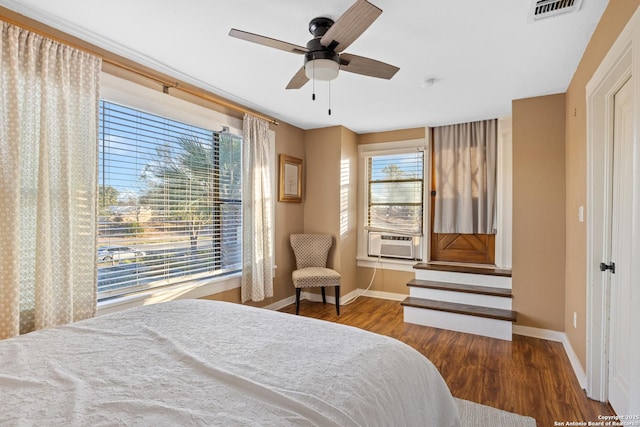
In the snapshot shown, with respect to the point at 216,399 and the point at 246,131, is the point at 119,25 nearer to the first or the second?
the point at 246,131

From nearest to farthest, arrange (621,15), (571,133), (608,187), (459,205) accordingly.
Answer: (621,15) → (608,187) → (571,133) → (459,205)

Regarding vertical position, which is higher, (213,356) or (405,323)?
(213,356)

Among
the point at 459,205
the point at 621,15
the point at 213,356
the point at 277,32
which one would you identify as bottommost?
the point at 213,356

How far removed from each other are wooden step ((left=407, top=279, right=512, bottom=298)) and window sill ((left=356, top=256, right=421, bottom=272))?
48 cm

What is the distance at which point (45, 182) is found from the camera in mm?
1948

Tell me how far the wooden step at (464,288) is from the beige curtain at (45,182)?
3.30 metres

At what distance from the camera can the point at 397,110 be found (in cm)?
374

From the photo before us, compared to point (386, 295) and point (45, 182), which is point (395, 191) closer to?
point (386, 295)

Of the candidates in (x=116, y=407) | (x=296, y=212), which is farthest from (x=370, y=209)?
(x=116, y=407)

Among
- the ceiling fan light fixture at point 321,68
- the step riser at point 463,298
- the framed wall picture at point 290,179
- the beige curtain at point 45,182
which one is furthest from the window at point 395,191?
the beige curtain at point 45,182

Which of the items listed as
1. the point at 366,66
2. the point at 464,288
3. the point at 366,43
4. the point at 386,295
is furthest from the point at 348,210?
the point at 366,66

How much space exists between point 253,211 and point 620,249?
3.05 meters

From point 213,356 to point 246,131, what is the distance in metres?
2.77

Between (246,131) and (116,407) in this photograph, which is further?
(246,131)
